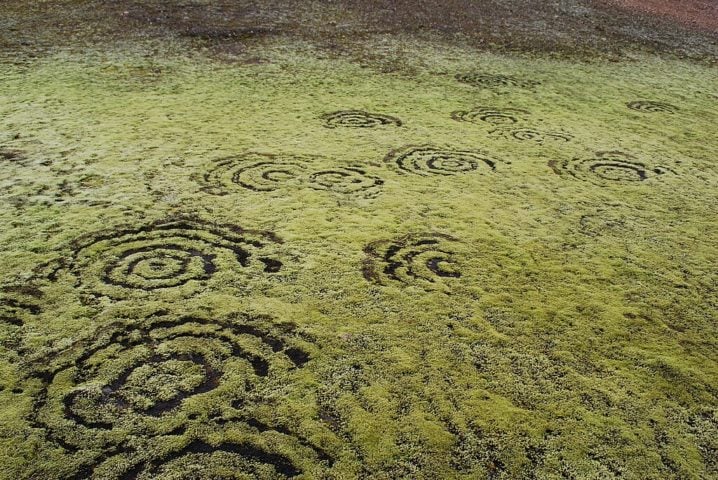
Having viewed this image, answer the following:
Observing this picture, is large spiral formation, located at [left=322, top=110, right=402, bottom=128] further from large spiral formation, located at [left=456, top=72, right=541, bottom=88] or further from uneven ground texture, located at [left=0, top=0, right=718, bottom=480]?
large spiral formation, located at [left=456, top=72, right=541, bottom=88]

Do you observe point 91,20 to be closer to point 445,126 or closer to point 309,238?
point 445,126

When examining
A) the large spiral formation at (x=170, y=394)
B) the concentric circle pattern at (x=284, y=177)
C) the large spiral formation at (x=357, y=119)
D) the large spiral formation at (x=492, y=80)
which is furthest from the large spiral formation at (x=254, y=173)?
the large spiral formation at (x=492, y=80)

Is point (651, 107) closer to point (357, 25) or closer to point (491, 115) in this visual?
point (491, 115)

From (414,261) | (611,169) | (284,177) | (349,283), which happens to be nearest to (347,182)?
(284,177)

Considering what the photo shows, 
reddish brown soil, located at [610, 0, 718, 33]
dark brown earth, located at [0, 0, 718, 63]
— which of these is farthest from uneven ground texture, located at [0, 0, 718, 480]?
reddish brown soil, located at [610, 0, 718, 33]

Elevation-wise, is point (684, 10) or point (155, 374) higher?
point (155, 374)

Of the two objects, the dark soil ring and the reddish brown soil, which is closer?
the dark soil ring
